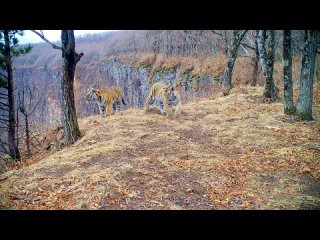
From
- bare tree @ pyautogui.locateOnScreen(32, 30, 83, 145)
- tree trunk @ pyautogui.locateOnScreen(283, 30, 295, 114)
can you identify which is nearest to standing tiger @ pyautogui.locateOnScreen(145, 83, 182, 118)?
bare tree @ pyautogui.locateOnScreen(32, 30, 83, 145)

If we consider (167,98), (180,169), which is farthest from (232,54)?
(180,169)

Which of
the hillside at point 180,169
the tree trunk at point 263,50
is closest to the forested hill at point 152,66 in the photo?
the tree trunk at point 263,50

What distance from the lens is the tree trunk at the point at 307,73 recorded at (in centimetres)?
777

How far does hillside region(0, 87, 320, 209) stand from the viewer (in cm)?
444

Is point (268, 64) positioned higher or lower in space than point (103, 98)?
higher

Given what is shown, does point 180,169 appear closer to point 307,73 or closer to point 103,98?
point 307,73

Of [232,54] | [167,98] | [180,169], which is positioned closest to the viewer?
[180,169]

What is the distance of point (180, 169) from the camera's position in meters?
5.59

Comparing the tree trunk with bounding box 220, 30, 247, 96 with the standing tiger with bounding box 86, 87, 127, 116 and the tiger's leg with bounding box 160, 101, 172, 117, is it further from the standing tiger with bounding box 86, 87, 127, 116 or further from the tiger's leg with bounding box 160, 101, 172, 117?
the standing tiger with bounding box 86, 87, 127, 116

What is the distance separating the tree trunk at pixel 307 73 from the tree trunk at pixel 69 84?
19.1 feet

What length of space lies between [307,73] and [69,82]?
6.12 metres

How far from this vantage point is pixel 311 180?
516 centimetres
